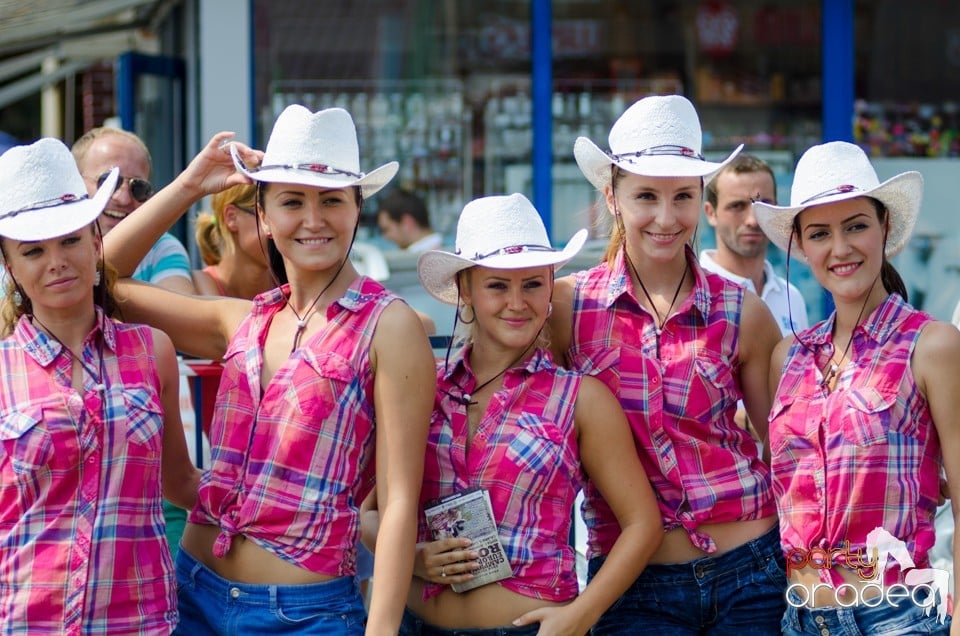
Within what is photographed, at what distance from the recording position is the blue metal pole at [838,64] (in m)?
7.96

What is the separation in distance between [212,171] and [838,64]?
5.62 metres

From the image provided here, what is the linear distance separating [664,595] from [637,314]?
719 millimetres

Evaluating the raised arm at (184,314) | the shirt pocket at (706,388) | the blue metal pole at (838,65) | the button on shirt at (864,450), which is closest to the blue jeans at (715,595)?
the button on shirt at (864,450)

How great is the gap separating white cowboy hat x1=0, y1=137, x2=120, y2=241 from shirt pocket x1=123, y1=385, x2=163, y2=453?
406mm

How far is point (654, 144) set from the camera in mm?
3303

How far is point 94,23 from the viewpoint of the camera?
11148mm

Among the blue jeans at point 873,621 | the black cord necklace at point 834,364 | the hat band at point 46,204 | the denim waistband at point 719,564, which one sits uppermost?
the hat band at point 46,204

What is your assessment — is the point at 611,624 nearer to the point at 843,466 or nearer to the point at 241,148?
the point at 843,466

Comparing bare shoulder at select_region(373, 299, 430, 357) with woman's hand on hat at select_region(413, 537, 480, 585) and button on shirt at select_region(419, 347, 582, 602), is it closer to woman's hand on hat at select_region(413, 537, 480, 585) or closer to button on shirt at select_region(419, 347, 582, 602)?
button on shirt at select_region(419, 347, 582, 602)

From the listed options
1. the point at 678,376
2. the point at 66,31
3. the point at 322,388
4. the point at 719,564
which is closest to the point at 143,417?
the point at 322,388

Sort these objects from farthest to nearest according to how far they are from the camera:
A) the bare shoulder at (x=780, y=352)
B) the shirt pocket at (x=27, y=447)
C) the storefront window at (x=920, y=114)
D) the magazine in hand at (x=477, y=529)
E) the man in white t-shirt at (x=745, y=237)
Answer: the storefront window at (x=920, y=114), the man in white t-shirt at (x=745, y=237), the bare shoulder at (x=780, y=352), the magazine in hand at (x=477, y=529), the shirt pocket at (x=27, y=447)

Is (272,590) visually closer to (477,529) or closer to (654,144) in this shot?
(477,529)

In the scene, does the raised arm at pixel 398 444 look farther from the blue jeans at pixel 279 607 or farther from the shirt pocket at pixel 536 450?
the shirt pocket at pixel 536 450

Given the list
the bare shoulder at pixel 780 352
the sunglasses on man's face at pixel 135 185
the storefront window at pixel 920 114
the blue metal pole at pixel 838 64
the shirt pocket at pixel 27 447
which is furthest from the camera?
the storefront window at pixel 920 114
